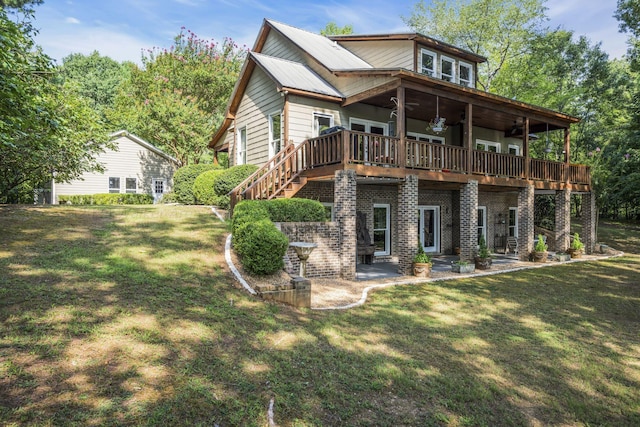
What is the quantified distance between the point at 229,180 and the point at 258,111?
3.49 meters

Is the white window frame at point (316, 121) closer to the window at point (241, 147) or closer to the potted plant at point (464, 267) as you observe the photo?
the window at point (241, 147)

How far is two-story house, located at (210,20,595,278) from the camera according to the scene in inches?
468

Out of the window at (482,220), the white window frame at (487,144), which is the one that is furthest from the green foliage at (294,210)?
the white window frame at (487,144)

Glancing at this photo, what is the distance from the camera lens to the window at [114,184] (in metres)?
26.5

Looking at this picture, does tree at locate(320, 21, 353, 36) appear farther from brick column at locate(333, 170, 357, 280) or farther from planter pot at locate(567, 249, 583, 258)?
brick column at locate(333, 170, 357, 280)

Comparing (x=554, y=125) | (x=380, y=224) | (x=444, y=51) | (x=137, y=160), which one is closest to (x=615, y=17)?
(x=554, y=125)

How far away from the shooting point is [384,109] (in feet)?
52.1

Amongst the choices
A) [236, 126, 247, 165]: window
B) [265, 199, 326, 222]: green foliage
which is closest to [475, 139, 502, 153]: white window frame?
[236, 126, 247, 165]: window

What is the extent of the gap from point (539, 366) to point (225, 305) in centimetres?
493

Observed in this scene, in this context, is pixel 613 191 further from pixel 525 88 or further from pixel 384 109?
pixel 384 109

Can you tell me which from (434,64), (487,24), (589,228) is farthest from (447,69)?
(487,24)

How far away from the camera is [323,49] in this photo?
17562 mm

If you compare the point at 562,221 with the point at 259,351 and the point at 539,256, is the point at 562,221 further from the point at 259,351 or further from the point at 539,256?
the point at 259,351

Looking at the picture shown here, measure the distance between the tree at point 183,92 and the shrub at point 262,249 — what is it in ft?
73.7
